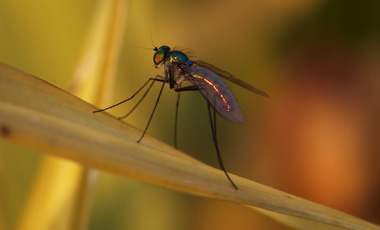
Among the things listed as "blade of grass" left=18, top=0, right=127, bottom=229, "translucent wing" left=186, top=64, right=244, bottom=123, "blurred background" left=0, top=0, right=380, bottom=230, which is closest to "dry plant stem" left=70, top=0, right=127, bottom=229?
"blade of grass" left=18, top=0, right=127, bottom=229

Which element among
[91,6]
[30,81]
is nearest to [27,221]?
[30,81]

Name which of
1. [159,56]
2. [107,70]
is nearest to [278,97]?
[159,56]

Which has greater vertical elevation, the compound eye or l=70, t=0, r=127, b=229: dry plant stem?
the compound eye

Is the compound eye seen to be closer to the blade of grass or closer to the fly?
the fly

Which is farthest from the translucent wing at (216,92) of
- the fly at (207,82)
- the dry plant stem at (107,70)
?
the dry plant stem at (107,70)

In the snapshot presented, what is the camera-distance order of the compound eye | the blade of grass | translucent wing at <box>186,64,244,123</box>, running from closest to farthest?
the blade of grass < translucent wing at <box>186,64,244,123</box> < the compound eye

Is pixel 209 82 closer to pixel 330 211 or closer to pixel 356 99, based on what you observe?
pixel 330 211
